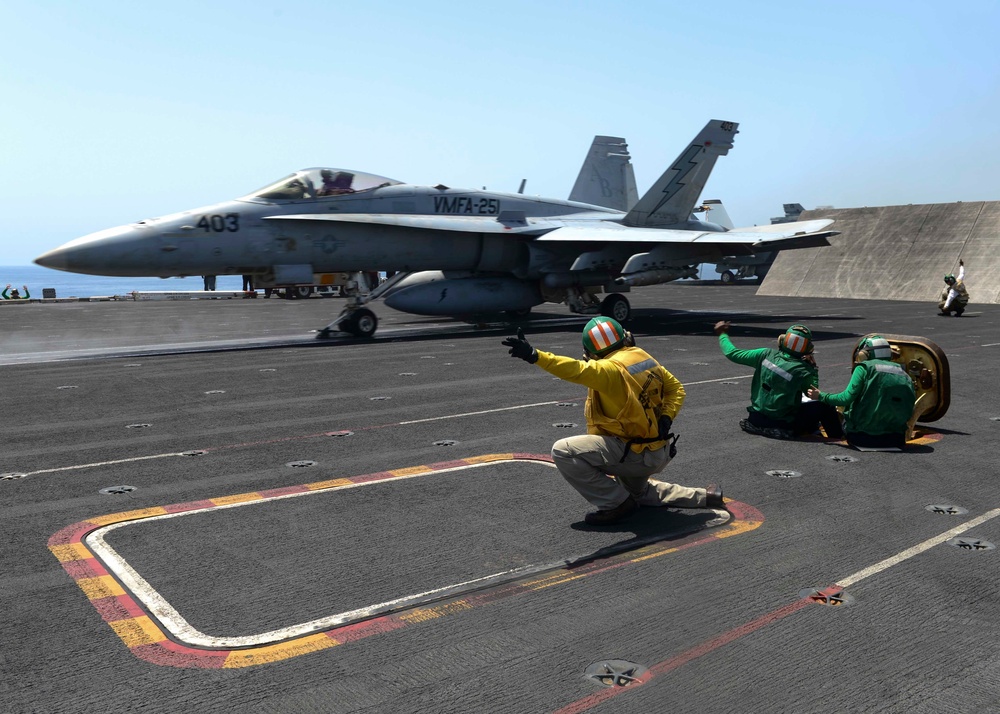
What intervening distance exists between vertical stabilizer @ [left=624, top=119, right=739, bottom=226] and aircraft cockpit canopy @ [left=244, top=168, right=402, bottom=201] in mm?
9331

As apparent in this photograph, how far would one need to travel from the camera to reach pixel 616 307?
76.0ft

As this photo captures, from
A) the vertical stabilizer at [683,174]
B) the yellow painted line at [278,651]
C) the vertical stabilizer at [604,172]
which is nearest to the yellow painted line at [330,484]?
the yellow painted line at [278,651]

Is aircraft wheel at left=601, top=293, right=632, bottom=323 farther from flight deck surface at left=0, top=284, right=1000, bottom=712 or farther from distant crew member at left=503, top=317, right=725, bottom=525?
distant crew member at left=503, top=317, right=725, bottom=525

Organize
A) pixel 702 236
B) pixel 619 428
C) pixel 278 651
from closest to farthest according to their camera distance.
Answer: pixel 278 651
pixel 619 428
pixel 702 236

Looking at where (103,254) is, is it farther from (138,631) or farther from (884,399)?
(884,399)

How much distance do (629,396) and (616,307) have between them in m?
17.5

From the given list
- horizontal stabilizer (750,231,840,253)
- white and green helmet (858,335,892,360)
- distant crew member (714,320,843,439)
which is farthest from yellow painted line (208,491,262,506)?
horizontal stabilizer (750,231,840,253)

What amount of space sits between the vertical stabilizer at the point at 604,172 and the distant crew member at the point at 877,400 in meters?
25.1

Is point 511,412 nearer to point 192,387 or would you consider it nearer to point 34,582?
point 192,387

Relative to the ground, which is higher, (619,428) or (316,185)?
(316,185)

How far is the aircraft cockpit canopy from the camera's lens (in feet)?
59.8

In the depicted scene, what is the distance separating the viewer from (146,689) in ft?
12.5

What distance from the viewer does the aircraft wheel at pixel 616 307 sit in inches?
905

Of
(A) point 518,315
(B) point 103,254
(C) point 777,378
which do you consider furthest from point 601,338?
(A) point 518,315
